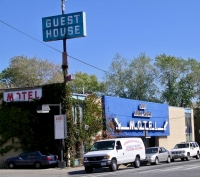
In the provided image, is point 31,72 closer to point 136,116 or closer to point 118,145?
point 136,116

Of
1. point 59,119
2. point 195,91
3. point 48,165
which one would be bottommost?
point 48,165

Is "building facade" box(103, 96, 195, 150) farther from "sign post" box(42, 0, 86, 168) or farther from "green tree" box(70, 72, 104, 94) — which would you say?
"green tree" box(70, 72, 104, 94)

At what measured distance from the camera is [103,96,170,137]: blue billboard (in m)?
42.9

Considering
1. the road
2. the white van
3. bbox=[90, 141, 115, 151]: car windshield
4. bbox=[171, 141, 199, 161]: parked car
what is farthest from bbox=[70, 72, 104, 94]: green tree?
bbox=[90, 141, 115, 151]: car windshield

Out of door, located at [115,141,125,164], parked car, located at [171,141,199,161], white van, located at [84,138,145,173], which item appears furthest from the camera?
parked car, located at [171,141,199,161]

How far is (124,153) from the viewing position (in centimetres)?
2927

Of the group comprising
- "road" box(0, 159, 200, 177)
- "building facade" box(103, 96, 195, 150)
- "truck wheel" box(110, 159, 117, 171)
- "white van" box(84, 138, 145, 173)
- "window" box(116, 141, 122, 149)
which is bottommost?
"road" box(0, 159, 200, 177)

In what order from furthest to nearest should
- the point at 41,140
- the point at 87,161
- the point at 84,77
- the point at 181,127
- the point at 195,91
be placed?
the point at 84,77
the point at 195,91
the point at 181,127
the point at 41,140
the point at 87,161

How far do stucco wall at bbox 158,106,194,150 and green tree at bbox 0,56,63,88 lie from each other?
23.0m

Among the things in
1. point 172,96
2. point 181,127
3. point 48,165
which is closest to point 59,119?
point 48,165

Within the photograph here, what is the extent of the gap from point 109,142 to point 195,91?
5297cm

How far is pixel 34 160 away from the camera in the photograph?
33562 mm

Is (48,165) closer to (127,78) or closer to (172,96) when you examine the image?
(127,78)

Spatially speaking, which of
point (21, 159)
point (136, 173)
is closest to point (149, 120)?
point (21, 159)
